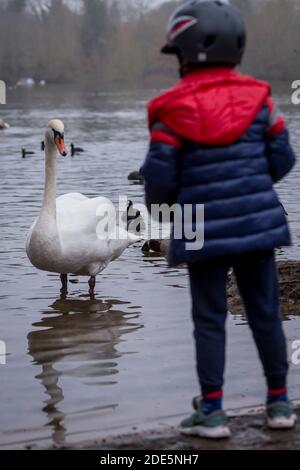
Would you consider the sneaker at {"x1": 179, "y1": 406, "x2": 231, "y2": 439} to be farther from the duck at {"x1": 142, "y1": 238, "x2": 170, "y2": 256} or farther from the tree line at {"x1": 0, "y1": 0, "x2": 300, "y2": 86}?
the tree line at {"x1": 0, "y1": 0, "x2": 300, "y2": 86}

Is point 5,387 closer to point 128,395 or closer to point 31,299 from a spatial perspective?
point 128,395

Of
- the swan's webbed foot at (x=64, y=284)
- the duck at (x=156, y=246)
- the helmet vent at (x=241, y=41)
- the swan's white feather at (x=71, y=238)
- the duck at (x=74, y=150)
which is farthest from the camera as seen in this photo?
the duck at (x=74, y=150)

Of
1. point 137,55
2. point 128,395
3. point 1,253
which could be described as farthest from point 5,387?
point 137,55

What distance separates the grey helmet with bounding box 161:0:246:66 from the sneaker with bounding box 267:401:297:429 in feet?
4.34

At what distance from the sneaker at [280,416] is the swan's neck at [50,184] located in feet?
13.5

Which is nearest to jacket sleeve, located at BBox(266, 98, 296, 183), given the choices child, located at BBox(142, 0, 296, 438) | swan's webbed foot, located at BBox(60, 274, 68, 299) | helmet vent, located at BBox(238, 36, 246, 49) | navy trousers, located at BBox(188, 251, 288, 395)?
child, located at BBox(142, 0, 296, 438)

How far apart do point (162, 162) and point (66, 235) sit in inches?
160

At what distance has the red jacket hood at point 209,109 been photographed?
3.91 metres

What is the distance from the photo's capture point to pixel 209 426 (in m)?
4.00

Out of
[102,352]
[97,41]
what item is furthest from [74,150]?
[97,41]

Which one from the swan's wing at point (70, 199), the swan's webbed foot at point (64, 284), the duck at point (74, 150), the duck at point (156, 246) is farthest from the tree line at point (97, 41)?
the swan's webbed foot at point (64, 284)

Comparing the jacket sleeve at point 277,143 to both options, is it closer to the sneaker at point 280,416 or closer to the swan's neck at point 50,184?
the sneaker at point 280,416

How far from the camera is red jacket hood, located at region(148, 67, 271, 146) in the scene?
3.91m

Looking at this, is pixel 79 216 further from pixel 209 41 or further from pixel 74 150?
pixel 74 150
